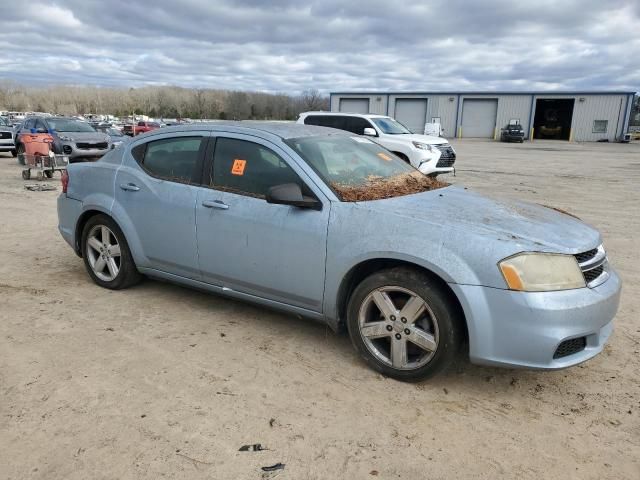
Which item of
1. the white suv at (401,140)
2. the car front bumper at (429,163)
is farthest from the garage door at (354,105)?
the car front bumper at (429,163)

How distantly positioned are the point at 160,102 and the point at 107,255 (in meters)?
135

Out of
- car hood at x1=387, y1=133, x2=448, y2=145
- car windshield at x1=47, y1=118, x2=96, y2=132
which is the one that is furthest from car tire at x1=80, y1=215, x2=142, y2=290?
car windshield at x1=47, y1=118, x2=96, y2=132

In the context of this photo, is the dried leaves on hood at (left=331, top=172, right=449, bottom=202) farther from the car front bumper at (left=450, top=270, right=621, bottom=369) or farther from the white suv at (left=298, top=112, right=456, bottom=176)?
the white suv at (left=298, top=112, right=456, bottom=176)

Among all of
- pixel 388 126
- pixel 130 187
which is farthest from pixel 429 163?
pixel 130 187

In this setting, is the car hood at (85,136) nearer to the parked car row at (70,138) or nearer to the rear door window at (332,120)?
the parked car row at (70,138)

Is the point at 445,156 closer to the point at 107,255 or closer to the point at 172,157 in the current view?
the point at 172,157

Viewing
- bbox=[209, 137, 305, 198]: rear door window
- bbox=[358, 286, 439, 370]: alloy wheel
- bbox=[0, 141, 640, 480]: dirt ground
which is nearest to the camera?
bbox=[0, 141, 640, 480]: dirt ground

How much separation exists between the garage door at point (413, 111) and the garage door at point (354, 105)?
3388 mm

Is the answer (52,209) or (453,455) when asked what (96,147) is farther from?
(453,455)

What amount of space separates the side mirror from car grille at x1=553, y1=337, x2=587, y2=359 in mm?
1738

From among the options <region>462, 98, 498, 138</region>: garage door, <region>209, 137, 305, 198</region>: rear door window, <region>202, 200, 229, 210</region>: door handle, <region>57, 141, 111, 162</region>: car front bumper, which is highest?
<region>462, 98, 498, 138</region>: garage door

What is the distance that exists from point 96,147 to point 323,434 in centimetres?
1615

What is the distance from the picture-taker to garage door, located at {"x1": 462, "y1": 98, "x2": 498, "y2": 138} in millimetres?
51531

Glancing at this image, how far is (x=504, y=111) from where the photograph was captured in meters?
50.9
